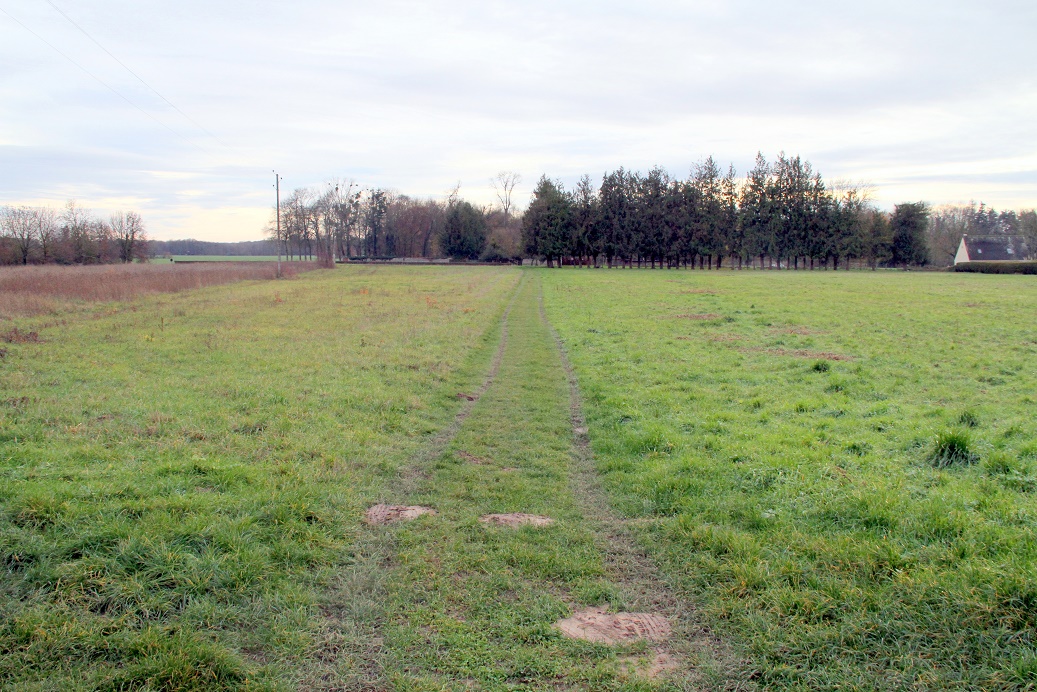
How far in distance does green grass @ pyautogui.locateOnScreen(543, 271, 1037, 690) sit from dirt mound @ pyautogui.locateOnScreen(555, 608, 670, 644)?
38 cm

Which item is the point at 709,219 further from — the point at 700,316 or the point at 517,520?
the point at 517,520

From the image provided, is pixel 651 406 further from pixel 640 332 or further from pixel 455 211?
pixel 455 211

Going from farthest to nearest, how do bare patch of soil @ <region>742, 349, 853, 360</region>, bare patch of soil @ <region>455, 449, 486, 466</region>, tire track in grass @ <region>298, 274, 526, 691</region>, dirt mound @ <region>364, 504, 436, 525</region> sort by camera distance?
bare patch of soil @ <region>742, 349, 853, 360</region>, bare patch of soil @ <region>455, 449, 486, 466</region>, dirt mound @ <region>364, 504, 436, 525</region>, tire track in grass @ <region>298, 274, 526, 691</region>

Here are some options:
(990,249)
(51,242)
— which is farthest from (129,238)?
(990,249)

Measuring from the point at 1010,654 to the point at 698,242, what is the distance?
82132 millimetres

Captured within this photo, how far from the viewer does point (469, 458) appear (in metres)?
7.07

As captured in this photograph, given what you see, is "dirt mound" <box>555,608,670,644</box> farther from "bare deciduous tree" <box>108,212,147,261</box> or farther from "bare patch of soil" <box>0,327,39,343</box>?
"bare deciduous tree" <box>108,212,147,261</box>

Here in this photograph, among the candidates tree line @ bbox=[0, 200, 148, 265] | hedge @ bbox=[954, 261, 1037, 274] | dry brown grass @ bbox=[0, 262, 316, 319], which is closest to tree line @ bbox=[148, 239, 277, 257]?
tree line @ bbox=[0, 200, 148, 265]

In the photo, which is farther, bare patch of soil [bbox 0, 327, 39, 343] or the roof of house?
the roof of house

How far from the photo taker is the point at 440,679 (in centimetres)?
328

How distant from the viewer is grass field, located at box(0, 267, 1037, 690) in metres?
3.39

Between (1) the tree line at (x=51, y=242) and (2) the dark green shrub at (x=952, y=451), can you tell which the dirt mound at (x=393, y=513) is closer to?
(2) the dark green shrub at (x=952, y=451)

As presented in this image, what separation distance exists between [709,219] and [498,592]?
82605mm

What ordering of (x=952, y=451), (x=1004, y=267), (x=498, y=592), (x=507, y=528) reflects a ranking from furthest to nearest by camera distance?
(x=1004, y=267)
(x=952, y=451)
(x=507, y=528)
(x=498, y=592)
